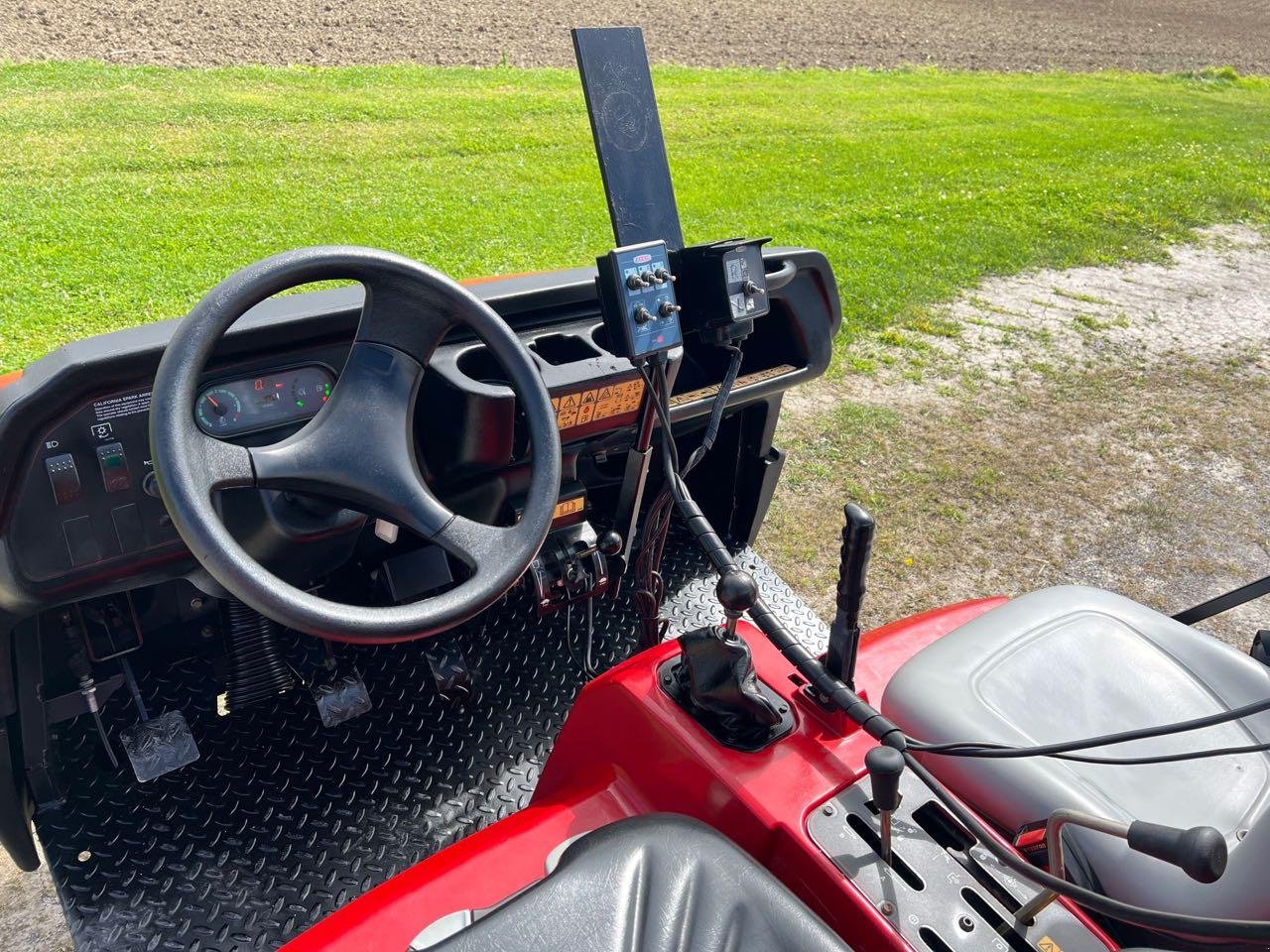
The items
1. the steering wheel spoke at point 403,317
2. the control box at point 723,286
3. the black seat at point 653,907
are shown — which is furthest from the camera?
the control box at point 723,286

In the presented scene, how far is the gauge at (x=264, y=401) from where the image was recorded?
173 centimetres

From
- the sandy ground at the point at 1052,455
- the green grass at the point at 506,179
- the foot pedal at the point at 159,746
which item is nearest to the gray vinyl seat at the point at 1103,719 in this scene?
the sandy ground at the point at 1052,455

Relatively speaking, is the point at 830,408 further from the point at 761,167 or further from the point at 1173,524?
the point at 761,167

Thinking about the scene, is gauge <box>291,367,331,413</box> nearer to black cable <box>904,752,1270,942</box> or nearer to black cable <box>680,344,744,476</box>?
black cable <box>680,344,744,476</box>

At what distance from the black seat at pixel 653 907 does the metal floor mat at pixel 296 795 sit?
0.97m

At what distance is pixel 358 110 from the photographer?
26.8ft

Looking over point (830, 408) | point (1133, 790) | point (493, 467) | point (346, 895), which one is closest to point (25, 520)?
point (493, 467)

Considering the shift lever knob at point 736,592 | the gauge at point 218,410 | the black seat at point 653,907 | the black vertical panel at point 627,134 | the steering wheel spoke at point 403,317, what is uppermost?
the black vertical panel at point 627,134

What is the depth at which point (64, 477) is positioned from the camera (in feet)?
5.46

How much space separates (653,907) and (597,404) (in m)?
1.10

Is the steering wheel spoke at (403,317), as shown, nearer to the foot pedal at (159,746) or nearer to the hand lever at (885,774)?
the hand lever at (885,774)

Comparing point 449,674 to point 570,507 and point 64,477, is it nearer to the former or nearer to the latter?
point 570,507

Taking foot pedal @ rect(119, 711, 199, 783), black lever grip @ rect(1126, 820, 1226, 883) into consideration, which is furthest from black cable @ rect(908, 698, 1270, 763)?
foot pedal @ rect(119, 711, 199, 783)

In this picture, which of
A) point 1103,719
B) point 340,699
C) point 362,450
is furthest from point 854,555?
point 340,699
